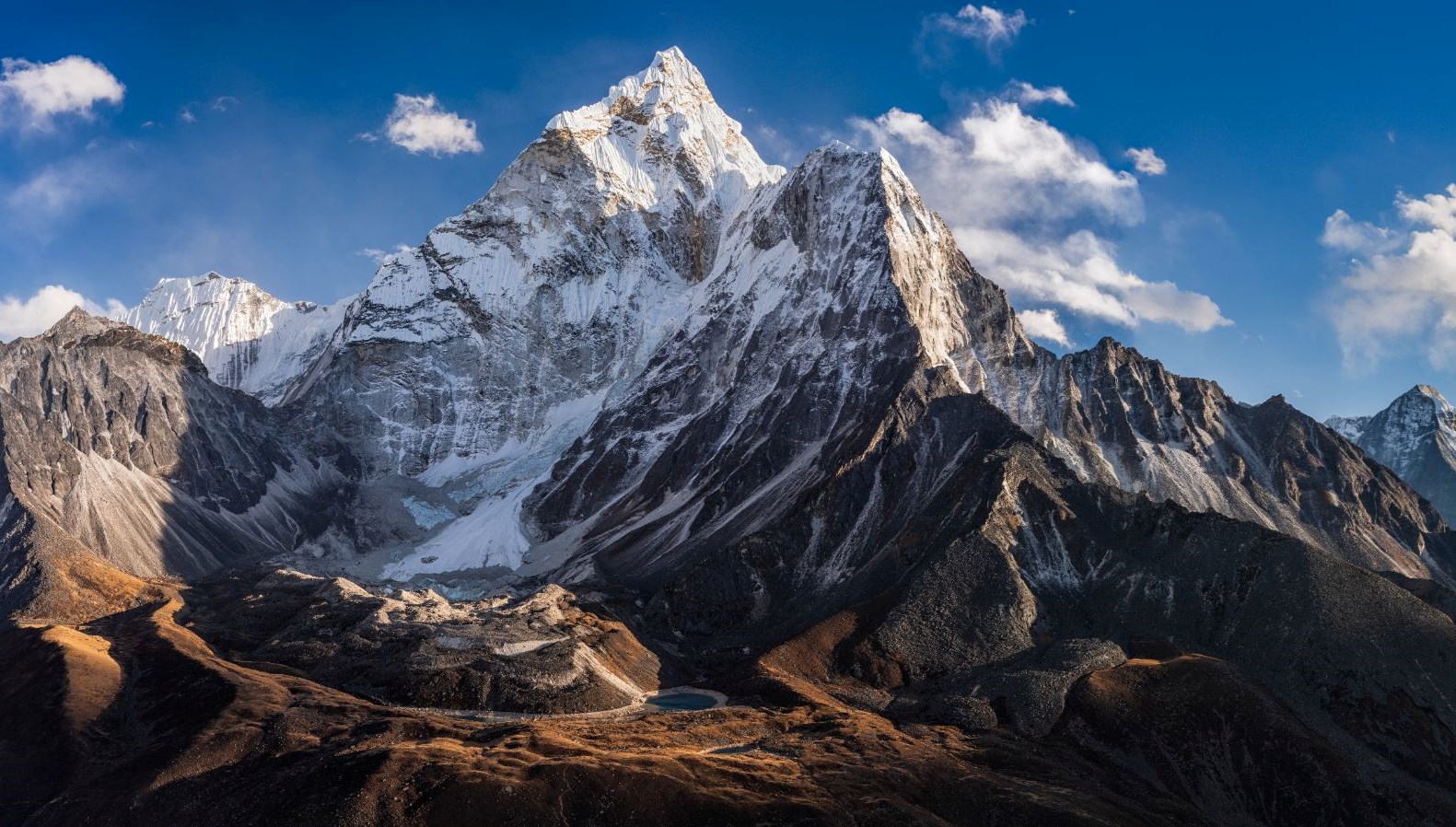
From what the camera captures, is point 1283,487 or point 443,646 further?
point 1283,487

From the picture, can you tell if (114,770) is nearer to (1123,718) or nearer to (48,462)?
(1123,718)

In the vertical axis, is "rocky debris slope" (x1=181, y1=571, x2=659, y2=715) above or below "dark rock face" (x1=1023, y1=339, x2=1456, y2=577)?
below

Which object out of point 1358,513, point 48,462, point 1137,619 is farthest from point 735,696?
point 48,462

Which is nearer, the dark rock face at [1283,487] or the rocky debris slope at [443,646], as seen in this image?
the rocky debris slope at [443,646]

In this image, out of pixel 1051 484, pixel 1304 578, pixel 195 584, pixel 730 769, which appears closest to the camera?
pixel 730 769

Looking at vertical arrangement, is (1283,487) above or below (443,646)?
above

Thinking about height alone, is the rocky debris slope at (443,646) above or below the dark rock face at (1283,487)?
below

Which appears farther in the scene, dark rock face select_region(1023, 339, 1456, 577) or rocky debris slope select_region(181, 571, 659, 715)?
dark rock face select_region(1023, 339, 1456, 577)

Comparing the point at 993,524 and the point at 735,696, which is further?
the point at 993,524
